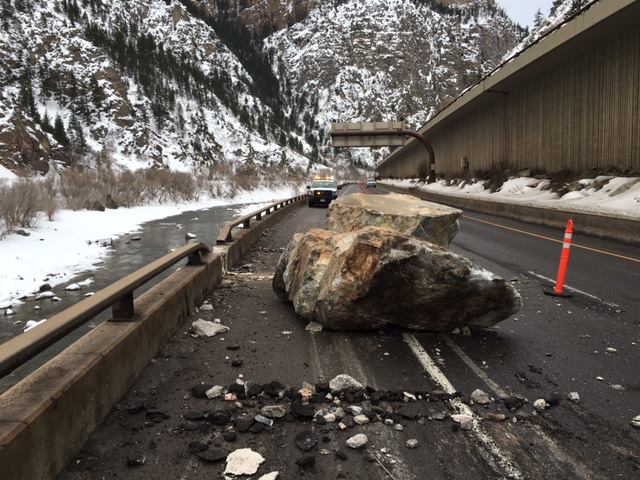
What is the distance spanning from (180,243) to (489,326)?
13.1 metres

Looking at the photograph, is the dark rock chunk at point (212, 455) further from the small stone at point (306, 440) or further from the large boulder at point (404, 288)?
the large boulder at point (404, 288)

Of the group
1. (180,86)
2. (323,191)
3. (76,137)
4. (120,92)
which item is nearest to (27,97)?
(76,137)

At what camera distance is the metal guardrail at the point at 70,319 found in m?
2.62

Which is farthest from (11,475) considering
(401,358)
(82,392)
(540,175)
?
(540,175)

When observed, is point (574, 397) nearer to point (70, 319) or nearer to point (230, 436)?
point (230, 436)

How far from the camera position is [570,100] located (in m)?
23.5

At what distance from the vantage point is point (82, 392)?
324cm

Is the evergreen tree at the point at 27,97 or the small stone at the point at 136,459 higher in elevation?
the evergreen tree at the point at 27,97

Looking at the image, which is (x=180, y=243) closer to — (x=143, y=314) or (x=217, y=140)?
(x=143, y=314)

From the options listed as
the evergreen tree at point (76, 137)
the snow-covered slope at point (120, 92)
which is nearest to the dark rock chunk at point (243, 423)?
the snow-covered slope at point (120, 92)

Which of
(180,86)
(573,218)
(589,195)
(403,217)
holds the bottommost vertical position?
(573,218)

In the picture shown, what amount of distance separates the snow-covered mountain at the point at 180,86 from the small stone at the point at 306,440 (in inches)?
2040

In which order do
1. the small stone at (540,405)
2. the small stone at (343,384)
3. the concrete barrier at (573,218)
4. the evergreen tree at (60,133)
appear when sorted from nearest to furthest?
1. the small stone at (540,405)
2. the small stone at (343,384)
3. the concrete barrier at (573,218)
4. the evergreen tree at (60,133)

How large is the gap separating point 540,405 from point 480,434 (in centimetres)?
76
